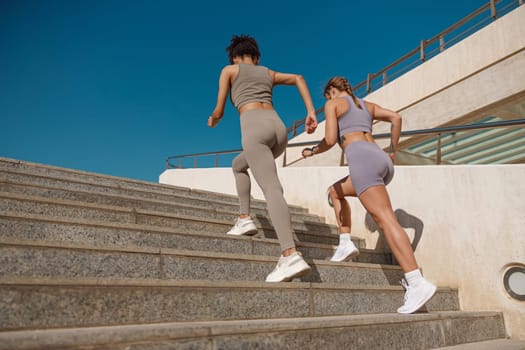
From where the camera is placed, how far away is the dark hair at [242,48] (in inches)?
145

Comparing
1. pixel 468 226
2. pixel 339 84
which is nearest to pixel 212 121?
pixel 339 84

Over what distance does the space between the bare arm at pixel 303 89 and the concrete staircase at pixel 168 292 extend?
3.79 ft

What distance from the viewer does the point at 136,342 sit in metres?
1.72

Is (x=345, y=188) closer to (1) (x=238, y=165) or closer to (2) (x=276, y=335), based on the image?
(1) (x=238, y=165)

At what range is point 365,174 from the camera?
11.6 ft

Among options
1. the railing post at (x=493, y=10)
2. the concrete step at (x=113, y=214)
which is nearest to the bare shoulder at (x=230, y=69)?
the concrete step at (x=113, y=214)

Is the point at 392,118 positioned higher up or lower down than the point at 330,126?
higher up

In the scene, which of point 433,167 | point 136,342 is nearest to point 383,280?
point 433,167

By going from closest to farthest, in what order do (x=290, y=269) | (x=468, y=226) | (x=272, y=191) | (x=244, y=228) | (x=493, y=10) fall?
(x=290, y=269), (x=272, y=191), (x=244, y=228), (x=468, y=226), (x=493, y=10)

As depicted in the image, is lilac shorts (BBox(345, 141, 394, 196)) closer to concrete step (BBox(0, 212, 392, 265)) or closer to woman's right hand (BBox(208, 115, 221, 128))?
concrete step (BBox(0, 212, 392, 265))

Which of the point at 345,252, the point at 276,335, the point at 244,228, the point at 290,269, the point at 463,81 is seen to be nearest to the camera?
the point at 276,335

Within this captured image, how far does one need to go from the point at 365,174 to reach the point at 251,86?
3.95ft

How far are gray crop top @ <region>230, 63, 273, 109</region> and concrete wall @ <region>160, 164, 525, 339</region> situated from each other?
2262 mm

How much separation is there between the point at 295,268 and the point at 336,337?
2.00 feet
